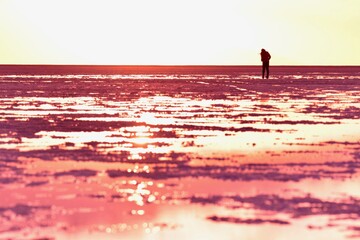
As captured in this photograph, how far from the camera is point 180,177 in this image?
12.4m

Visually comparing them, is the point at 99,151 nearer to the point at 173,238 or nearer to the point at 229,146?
the point at 229,146

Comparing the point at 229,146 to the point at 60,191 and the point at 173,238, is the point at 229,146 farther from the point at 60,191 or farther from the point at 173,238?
the point at 173,238

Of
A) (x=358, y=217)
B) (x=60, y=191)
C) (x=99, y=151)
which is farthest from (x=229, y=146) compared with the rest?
(x=358, y=217)

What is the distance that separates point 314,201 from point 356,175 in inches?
96.8

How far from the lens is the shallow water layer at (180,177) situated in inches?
345

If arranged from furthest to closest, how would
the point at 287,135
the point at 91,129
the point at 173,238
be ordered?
1. the point at 91,129
2. the point at 287,135
3. the point at 173,238

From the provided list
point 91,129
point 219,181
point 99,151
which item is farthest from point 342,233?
point 91,129

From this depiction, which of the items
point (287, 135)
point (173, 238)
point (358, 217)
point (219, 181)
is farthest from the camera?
point (287, 135)

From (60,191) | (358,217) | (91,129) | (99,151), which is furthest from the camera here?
(91,129)

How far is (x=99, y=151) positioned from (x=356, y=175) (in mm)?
5237

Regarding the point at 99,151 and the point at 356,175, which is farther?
the point at 99,151

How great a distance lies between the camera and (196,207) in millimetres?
9867

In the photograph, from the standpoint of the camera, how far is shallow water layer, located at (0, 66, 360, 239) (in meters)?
8.77

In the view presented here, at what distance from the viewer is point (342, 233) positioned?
27.6 ft
